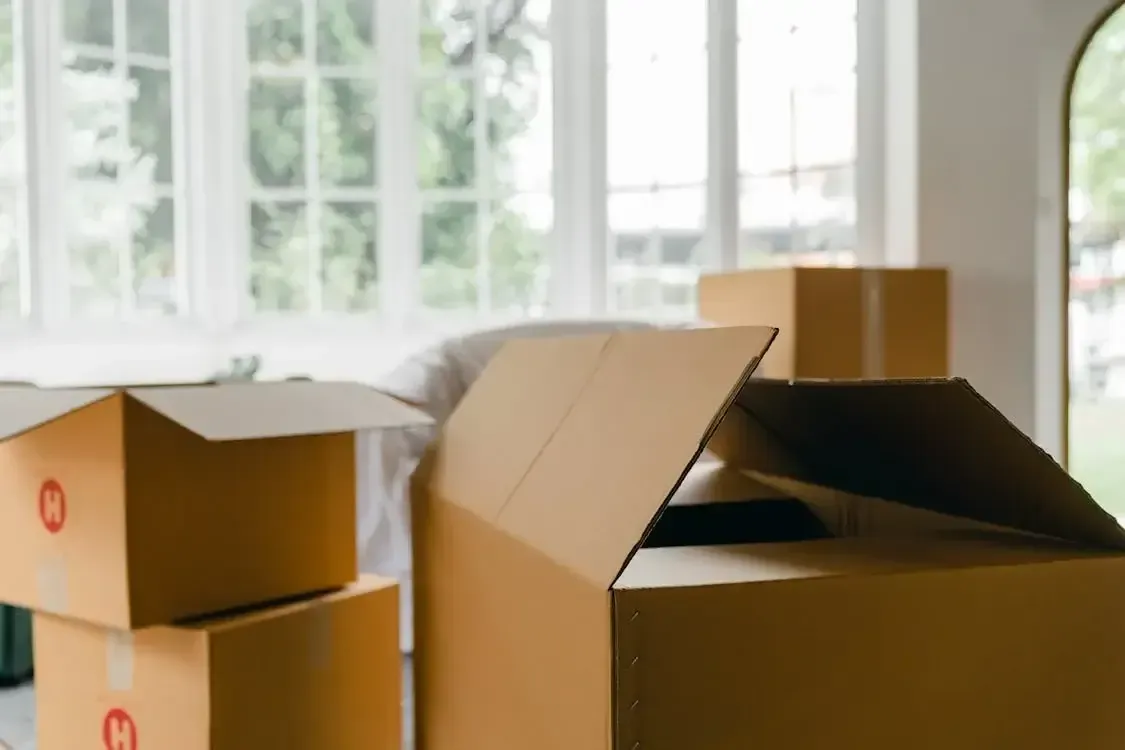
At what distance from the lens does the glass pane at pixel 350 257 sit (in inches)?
137

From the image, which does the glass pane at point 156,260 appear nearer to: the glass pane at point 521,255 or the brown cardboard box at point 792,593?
the glass pane at point 521,255

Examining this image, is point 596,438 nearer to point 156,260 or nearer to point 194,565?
point 194,565

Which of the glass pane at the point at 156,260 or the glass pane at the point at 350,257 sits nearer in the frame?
the glass pane at the point at 156,260

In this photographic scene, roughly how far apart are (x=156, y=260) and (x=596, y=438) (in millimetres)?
2772

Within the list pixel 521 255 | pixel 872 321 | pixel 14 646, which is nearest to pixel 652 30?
pixel 521 255

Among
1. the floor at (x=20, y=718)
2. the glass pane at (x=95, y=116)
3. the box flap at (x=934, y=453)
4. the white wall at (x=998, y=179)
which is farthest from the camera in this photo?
Answer: the glass pane at (x=95, y=116)

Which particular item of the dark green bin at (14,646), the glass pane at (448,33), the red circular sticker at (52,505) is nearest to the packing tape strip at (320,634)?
the red circular sticker at (52,505)

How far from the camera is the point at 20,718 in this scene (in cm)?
194

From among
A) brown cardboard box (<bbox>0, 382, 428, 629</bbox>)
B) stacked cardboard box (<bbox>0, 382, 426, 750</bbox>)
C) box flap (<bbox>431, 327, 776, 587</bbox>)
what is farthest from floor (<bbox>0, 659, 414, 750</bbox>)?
box flap (<bbox>431, 327, 776, 587</bbox>)

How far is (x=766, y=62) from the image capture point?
11.1 ft

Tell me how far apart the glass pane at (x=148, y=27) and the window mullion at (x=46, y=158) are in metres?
0.20

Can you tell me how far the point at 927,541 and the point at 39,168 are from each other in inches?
118

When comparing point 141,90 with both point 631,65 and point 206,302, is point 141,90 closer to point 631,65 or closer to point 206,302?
point 206,302

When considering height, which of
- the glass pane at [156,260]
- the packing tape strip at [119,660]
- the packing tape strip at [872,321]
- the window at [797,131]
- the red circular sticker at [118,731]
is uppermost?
the window at [797,131]
